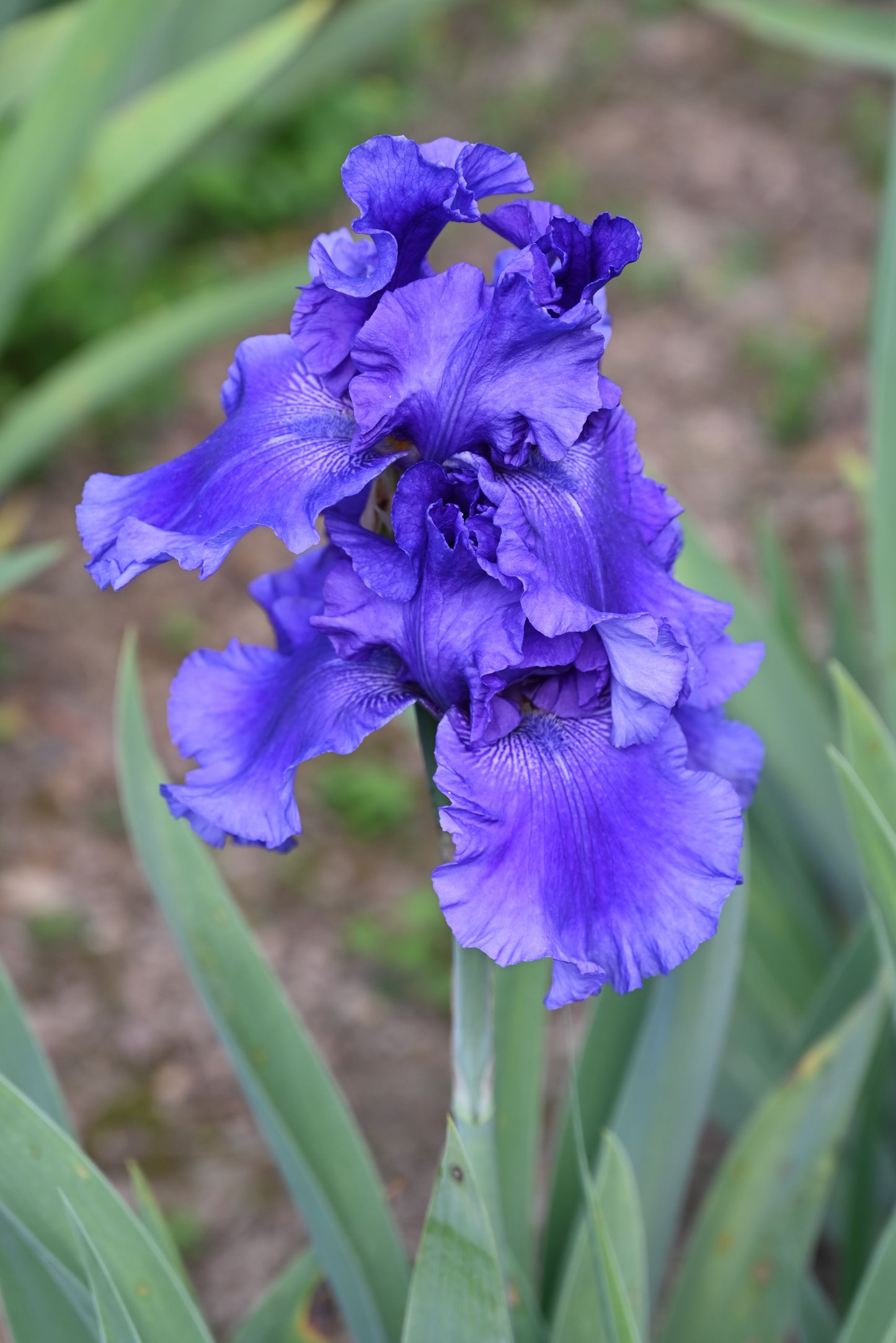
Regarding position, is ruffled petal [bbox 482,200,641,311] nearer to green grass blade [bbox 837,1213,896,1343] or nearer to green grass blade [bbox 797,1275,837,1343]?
green grass blade [bbox 837,1213,896,1343]

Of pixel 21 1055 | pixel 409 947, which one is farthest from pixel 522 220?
pixel 409 947

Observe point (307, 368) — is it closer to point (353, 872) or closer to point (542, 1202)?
point (542, 1202)

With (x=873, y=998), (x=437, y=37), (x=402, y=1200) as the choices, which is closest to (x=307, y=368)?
(x=873, y=998)

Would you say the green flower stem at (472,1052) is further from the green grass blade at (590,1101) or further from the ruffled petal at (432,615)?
the green grass blade at (590,1101)

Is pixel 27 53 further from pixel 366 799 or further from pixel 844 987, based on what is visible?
pixel 844 987

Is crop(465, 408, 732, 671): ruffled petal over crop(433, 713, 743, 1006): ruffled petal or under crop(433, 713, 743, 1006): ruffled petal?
over

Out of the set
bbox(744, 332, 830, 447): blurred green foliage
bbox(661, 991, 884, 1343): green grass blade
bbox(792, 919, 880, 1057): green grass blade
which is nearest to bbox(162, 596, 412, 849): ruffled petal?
bbox(661, 991, 884, 1343): green grass blade
